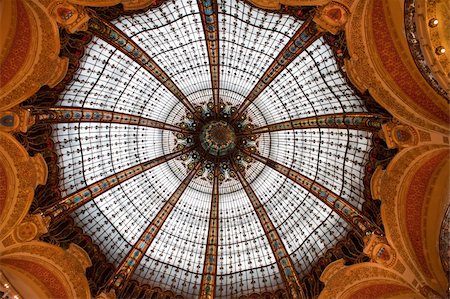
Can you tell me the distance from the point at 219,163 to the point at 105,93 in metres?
8.57

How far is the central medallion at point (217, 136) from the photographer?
2345 centimetres

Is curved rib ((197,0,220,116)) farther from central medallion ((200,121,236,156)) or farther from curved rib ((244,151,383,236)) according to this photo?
curved rib ((244,151,383,236))

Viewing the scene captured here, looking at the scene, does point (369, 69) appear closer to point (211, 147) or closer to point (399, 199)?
point (399, 199)

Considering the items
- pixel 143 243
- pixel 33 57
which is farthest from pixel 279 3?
pixel 143 243

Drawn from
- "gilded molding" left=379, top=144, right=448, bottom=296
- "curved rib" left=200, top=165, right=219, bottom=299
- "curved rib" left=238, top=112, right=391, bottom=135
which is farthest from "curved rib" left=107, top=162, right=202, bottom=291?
"gilded molding" left=379, top=144, right=448, bottom=296

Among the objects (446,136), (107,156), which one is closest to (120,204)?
(107,156)

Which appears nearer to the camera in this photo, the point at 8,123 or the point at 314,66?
the point at 8,123

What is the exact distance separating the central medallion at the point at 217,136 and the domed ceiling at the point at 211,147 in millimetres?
82

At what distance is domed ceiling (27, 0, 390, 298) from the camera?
63.4 ft

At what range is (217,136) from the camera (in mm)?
23438

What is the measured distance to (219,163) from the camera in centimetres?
2391

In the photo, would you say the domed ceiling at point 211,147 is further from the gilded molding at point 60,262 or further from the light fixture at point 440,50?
the light fixture at point 440,50

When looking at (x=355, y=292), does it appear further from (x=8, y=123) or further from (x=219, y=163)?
(x=8, y=123)

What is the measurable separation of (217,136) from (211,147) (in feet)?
2.92
